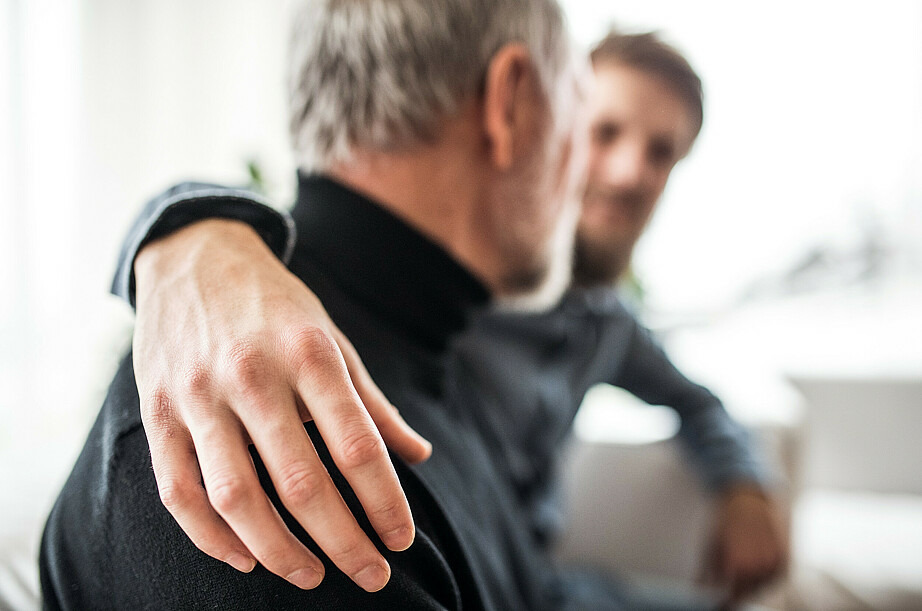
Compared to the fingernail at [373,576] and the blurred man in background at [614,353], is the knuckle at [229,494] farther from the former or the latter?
the blurred man in background at [614,353]

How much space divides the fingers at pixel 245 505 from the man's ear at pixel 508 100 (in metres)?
0.45

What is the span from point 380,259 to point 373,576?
31 cm

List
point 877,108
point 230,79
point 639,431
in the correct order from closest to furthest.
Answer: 1. point 639,431
2. point 877,108
3. point 230,79

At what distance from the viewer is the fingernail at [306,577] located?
0.29 metres

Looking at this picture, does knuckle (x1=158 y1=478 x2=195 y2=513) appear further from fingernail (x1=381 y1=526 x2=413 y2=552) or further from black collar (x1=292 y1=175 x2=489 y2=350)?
black collar (x1=292 y1=175 x2=489 y2=350)

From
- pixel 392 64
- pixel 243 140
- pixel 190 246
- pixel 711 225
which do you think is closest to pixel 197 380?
pixel 190 246

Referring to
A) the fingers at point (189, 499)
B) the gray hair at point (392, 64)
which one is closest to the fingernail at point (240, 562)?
the fingers at point (189, 499)

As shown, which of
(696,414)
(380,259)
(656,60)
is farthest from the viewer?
(696,414)

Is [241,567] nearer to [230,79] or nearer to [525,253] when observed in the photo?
[525,253]

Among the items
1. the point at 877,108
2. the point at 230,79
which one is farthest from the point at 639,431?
the point at 230,79

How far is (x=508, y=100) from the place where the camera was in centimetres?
66

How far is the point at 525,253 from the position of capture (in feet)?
2.46

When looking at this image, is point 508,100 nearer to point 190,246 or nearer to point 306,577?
point 190,246

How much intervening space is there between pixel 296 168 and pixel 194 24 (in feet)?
8.66
